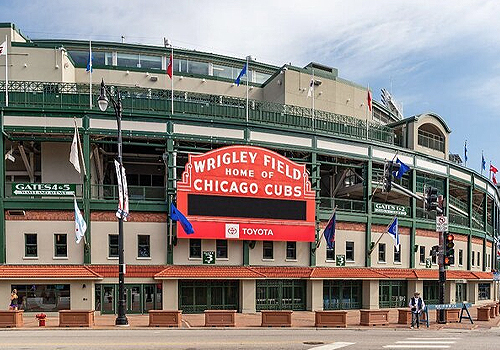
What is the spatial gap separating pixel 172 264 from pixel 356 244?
1410 centimetres

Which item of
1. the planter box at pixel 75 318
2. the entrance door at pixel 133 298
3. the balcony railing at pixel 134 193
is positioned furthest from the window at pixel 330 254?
the planter box at pixel 75 318

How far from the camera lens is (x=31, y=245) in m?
31.4

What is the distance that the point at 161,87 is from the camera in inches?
1727

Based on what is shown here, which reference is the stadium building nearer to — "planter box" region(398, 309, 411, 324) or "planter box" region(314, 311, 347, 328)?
"planter box" region(398, 309, 411, 324)

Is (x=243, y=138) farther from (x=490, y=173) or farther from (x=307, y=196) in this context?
(x=490, y=173)

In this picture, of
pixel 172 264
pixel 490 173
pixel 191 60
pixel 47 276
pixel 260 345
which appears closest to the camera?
pixel 260 345

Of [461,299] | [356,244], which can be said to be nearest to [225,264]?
[356,244]

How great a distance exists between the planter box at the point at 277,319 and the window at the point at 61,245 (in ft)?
44.5

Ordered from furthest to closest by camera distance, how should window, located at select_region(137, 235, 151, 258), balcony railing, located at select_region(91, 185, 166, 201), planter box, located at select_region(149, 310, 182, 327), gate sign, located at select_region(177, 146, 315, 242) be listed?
balcony railing, located at select_region(91, 185, 166, 201)
gate sign, located at select_region(177, 146, 315, 242)
window, located at select_region(137, 235, 151, 258)
planter box, located at select_region(149, 310, 182, 327)

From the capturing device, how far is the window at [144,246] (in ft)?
108

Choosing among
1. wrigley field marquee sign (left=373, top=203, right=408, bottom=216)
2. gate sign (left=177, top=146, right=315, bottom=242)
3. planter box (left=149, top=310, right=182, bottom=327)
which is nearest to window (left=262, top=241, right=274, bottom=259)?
gate sign (left=177, top=146, right=315, bottom=242)

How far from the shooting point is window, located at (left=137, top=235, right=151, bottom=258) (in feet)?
108

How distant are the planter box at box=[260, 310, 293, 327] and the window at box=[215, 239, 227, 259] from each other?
8.81m

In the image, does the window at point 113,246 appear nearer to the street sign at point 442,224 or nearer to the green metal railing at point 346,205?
the green metal railing at point 346,205
